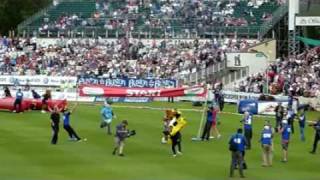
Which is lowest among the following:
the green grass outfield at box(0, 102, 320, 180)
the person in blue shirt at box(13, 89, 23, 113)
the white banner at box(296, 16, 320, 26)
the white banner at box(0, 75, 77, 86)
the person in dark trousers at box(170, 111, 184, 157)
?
the green grass outfield at box(0, 102, 320, 180)

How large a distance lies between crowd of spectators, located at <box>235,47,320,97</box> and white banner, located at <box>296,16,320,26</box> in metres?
2.18

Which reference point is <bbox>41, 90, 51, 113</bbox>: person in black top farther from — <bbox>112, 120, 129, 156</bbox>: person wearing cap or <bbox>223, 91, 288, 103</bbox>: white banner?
<bbox>112, 120, 129, 156</bbox>: person wearing cap

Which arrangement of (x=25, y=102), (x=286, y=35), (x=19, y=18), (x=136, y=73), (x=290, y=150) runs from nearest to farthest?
(x=290, y=150), (x=25, y=102), (x=136, y=73), (x=286, y=35), (x=19, y=18)

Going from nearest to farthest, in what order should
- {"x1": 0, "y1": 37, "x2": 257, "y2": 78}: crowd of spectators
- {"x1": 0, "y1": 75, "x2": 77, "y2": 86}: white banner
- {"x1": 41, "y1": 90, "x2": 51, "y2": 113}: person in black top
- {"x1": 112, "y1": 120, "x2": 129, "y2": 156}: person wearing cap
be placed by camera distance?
{"x1": 112, "y1": 120, "x2": 129, "y2": 156}: person wearing cap, {"x1": 41, "y1": 90, "x2": 51, "y2": 113}: person in black top, {"x1": 0, "y1": 75, "x2": 77, "y2": 86}: white banner, {"x1": 0, "y1": 37, "x2": 257, "y2": 78}: crowd of spectators

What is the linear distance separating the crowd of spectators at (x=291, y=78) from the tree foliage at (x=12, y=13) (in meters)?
37.0

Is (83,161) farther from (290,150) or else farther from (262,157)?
(290,150)

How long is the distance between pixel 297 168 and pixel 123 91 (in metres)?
14.7

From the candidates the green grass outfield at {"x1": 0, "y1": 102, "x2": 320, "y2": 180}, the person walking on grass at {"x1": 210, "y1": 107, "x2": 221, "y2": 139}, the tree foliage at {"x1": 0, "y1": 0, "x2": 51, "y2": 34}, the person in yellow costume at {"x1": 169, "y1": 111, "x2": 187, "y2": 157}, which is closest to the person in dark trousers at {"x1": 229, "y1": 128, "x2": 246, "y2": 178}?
the green grass outfield at {"x1": 0, "y1": 102, "x2": 320, "y2": 180}

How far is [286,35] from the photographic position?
65.6 metres

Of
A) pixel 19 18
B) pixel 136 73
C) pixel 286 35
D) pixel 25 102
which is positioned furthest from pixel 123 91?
pixel 19 18

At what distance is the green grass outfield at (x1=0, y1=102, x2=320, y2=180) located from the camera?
82.7 ft

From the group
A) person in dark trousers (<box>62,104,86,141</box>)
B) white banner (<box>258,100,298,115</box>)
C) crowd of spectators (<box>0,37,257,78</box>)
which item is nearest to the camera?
person in dark trousers (<box>62,104,86,141</box>)

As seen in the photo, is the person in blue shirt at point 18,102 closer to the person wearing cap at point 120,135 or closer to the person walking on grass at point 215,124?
the person walking on grass at point 215,124

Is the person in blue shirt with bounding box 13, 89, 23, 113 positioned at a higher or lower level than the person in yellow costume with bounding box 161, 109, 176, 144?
higher
